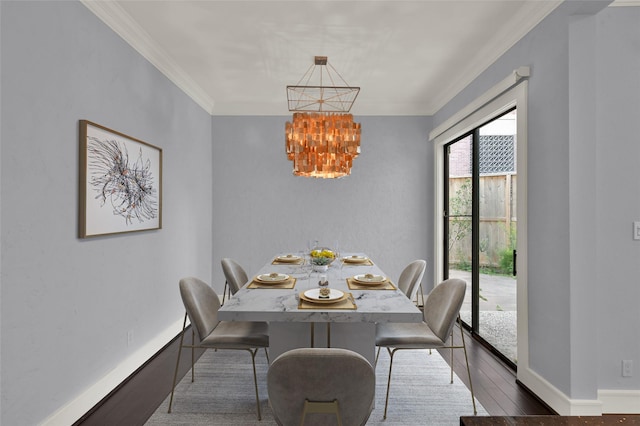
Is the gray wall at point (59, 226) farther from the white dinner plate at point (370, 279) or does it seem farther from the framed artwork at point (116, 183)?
the white dinner plate at point (370, 279)

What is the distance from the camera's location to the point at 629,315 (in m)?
2.19

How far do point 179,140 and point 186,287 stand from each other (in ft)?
6.70

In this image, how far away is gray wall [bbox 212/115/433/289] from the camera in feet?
15.9

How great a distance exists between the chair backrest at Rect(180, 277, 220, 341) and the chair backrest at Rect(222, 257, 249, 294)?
1.61 feet

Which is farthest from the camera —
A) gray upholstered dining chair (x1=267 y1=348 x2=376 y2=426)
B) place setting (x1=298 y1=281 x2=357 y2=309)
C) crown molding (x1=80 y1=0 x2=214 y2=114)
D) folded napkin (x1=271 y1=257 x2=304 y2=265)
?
folded napkin (x1=271 y1=257 x2=304 y2=265)

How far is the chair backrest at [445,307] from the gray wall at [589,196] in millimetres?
593

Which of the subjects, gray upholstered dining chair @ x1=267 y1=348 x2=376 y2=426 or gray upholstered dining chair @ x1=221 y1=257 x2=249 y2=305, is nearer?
gray upholstered dining chair @ x1=267 y1=348 x2=376 y2=426

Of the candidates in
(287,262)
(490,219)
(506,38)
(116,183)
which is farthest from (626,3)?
(116,183)

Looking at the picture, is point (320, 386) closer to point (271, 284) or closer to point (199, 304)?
point (271, 284)

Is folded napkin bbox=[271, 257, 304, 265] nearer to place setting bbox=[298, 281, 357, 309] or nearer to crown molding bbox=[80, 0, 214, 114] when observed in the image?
place setting bbox=[298, 281, 357, 309]

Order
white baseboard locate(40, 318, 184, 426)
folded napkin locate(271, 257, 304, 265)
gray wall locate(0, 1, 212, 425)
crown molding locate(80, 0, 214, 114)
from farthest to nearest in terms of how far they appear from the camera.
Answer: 1. folded napkin locate(271, 257, 304, 265)
2. crown molding locate(80, 0, 214, 114)
3. white baseboard locate(40, 318, 184, 426)
4. gray wall locate(0, 1, 212, 425)

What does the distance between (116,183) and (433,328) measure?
→ 2.43m

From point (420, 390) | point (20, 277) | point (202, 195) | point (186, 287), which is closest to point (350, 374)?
point (186, 287)

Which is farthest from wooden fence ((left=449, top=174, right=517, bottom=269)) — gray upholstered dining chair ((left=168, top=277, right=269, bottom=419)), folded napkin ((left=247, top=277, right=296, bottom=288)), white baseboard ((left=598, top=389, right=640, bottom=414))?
gray upholstered dining chair ((left=168, top=277, right=269, bottom=419))
